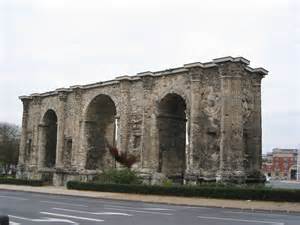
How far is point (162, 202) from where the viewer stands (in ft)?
64.4

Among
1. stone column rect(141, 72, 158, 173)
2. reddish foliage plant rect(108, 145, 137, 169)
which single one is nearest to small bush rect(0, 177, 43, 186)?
reddish foliage plant rect(108, 145, 137, 169)

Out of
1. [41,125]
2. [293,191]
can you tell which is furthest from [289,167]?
[293,191]

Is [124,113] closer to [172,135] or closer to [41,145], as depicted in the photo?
[172,135]

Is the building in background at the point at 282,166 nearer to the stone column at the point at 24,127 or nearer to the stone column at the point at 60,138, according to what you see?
the stone column at the point at 24,127

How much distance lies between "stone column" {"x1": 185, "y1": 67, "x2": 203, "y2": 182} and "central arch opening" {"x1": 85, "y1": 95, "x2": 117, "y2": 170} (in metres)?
9.96

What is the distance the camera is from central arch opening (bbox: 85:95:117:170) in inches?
1393

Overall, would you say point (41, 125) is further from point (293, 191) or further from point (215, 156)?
point (293, 191)

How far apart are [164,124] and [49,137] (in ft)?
50.0

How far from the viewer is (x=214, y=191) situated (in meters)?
21.1

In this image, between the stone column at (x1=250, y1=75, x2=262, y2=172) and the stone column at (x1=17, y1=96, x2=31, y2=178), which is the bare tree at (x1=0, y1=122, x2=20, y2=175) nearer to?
the stone column at (x1=17, y1=96, x2=31, y2=178)

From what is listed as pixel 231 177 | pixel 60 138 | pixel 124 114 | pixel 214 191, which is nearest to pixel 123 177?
pixel 124 114

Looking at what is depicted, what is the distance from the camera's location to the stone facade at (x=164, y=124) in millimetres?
25719

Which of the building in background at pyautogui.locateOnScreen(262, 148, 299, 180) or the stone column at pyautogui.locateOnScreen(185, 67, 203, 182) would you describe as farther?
the building in background at pyautogui.locateOnScreen(262, 148, 299, 180)

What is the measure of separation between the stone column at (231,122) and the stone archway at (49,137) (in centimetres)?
2017
